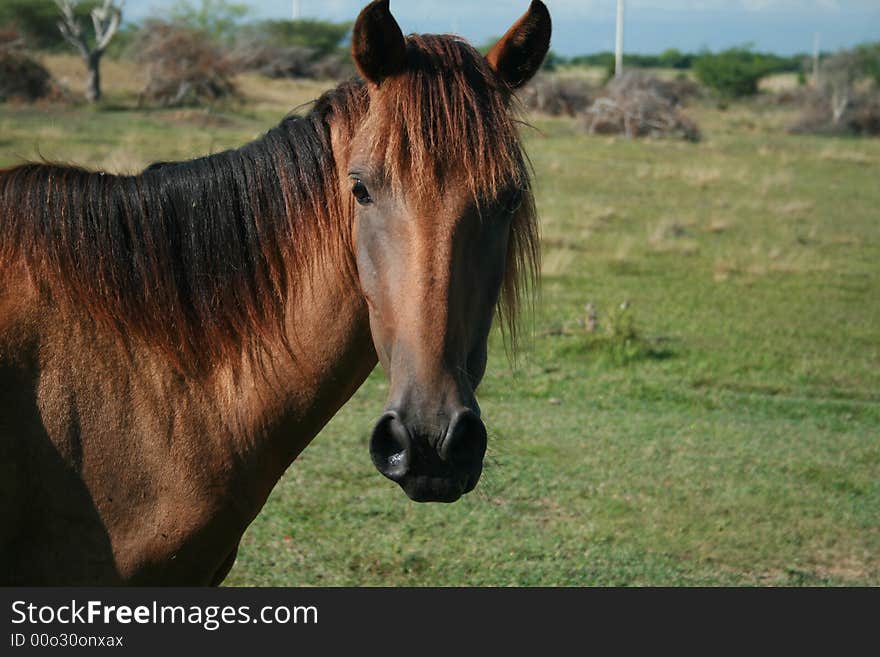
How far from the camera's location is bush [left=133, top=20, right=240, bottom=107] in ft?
106

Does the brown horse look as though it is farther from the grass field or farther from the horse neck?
the grass field

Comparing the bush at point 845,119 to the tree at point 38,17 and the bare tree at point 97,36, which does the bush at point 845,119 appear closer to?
the bare tree at point 97,36

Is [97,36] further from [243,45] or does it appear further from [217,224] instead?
[217,224]

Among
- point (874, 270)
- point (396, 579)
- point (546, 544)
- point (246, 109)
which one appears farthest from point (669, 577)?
point (246, 109)

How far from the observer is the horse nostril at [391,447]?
2.25 metres

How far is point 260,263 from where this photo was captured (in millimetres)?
2811

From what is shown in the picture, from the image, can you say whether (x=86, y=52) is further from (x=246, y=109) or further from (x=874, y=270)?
(x=874, y=270)

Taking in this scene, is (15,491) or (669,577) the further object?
(669,577)

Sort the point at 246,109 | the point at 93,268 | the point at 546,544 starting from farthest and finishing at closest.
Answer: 1. the point at 246,109
2. the point at 546,544
3. the point at 93,268

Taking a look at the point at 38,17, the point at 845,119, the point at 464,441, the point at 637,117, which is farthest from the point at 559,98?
the point at 464,441

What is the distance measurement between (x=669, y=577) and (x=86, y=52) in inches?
1293

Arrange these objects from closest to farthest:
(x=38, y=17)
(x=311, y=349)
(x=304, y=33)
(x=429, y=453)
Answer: (x=429, y=453), (x=311, y=349), (x=38, y=17), (x=304, y=33)

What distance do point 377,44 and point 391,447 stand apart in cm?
110

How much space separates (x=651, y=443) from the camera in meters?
7.38
